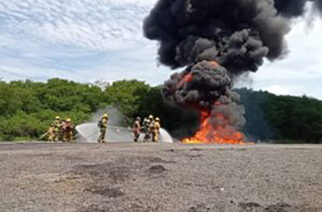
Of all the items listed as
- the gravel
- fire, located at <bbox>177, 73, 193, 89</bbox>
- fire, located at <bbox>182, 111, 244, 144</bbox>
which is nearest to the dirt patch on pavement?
the gravel

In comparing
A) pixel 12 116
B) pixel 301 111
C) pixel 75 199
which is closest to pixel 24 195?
pixel 75 199

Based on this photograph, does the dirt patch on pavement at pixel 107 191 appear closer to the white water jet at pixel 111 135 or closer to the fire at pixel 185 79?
the fire at pixel 185 79

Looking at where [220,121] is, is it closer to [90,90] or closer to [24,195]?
[24,195]

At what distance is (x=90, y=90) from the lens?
62625 millimetres

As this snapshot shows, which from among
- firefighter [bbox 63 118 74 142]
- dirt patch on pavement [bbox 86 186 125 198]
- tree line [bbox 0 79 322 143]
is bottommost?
dirt patch on pavement [bbox 86 186 125 198]

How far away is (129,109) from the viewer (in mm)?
56156

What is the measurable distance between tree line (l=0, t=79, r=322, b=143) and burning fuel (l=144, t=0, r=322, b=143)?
11.4 metres

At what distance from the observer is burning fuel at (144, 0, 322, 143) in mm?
34094

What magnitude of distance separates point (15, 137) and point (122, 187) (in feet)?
127

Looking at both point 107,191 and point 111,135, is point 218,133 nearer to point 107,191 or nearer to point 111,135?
point 111,135

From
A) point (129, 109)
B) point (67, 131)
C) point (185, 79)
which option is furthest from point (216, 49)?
point (129, 109)

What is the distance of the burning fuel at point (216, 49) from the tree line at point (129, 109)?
1137cm

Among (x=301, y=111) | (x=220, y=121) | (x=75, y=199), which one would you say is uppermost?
(x=301, y=111)

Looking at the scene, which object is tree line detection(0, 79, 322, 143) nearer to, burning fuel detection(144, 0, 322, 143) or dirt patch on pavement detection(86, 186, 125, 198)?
burning fuel detection(144, 0, 322, 143)
